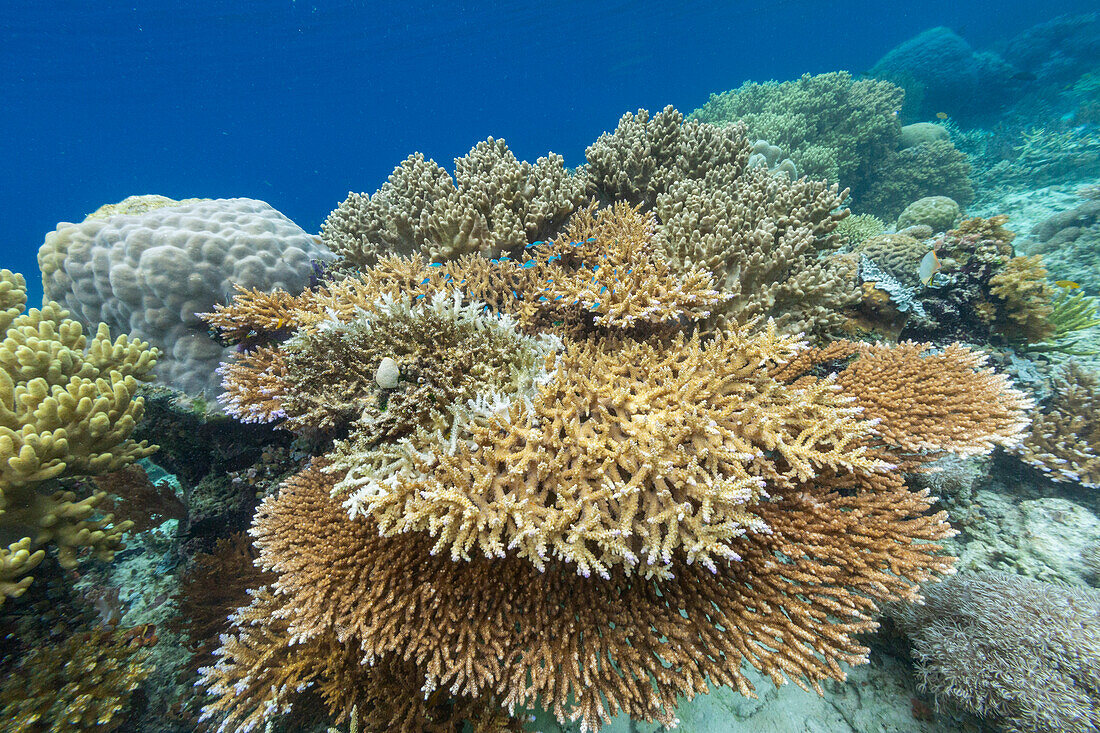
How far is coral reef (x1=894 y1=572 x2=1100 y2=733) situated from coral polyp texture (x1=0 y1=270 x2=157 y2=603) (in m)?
5.17

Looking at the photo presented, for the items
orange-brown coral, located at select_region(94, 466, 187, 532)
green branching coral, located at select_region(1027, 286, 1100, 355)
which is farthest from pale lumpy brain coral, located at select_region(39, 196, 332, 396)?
green branching coral, located at select_region(1027, 286, 1100, 355)

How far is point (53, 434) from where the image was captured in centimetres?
244

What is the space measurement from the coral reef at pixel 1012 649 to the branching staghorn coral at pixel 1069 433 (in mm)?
1451

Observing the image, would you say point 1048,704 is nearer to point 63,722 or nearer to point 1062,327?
point 1062,327

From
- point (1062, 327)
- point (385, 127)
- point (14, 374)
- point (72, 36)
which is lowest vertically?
point (14, 374)

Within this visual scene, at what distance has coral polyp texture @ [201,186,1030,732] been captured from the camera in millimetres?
1978

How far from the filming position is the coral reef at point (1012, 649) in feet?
7.14

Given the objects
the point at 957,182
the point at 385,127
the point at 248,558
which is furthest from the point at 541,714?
the point at 385,127

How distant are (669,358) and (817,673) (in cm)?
169

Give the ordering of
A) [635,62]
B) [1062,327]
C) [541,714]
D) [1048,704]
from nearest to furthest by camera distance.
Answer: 1. [1048,704]
2. [541,714]
3. [1062,327]
4. [635,62]

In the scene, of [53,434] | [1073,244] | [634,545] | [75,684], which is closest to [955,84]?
[1073,244]

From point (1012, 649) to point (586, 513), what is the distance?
268 cm

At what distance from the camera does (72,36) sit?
41469mm

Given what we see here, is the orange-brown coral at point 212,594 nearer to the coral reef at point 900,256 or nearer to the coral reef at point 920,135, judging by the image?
the coral reef at point 900,256
